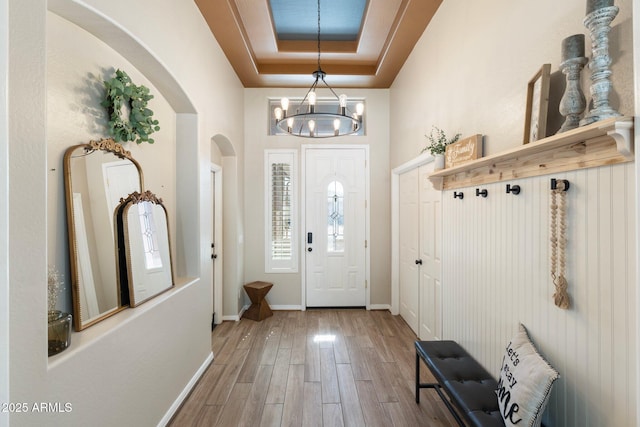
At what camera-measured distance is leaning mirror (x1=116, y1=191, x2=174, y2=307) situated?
1.91 metres

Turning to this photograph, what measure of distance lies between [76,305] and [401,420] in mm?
2141

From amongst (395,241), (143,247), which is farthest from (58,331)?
(395,241)

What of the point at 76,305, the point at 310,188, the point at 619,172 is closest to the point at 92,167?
the point at 76,305

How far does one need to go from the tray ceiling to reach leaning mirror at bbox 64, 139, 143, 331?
1.86m

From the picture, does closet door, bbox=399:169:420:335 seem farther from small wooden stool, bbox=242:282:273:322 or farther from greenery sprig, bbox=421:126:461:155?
small wooden stool, bbox=242:282:273:322

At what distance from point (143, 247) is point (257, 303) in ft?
7.97

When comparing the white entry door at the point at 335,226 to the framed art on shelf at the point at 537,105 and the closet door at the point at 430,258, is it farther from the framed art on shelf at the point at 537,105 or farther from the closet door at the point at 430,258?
the framed art on shelf at the point at 537,105

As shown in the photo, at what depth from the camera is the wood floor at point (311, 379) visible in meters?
2.22

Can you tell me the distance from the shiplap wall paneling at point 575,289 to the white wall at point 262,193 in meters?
2.40

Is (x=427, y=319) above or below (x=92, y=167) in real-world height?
below

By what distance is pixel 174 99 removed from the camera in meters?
2.54

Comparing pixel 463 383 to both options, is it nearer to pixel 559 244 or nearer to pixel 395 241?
pixel 559 244

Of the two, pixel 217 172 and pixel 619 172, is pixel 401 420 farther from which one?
pixel 217 172

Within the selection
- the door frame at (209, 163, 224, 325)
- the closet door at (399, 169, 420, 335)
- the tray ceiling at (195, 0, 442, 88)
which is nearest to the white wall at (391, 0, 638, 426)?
the tray ceiling at (195, 0, 442, 88)
